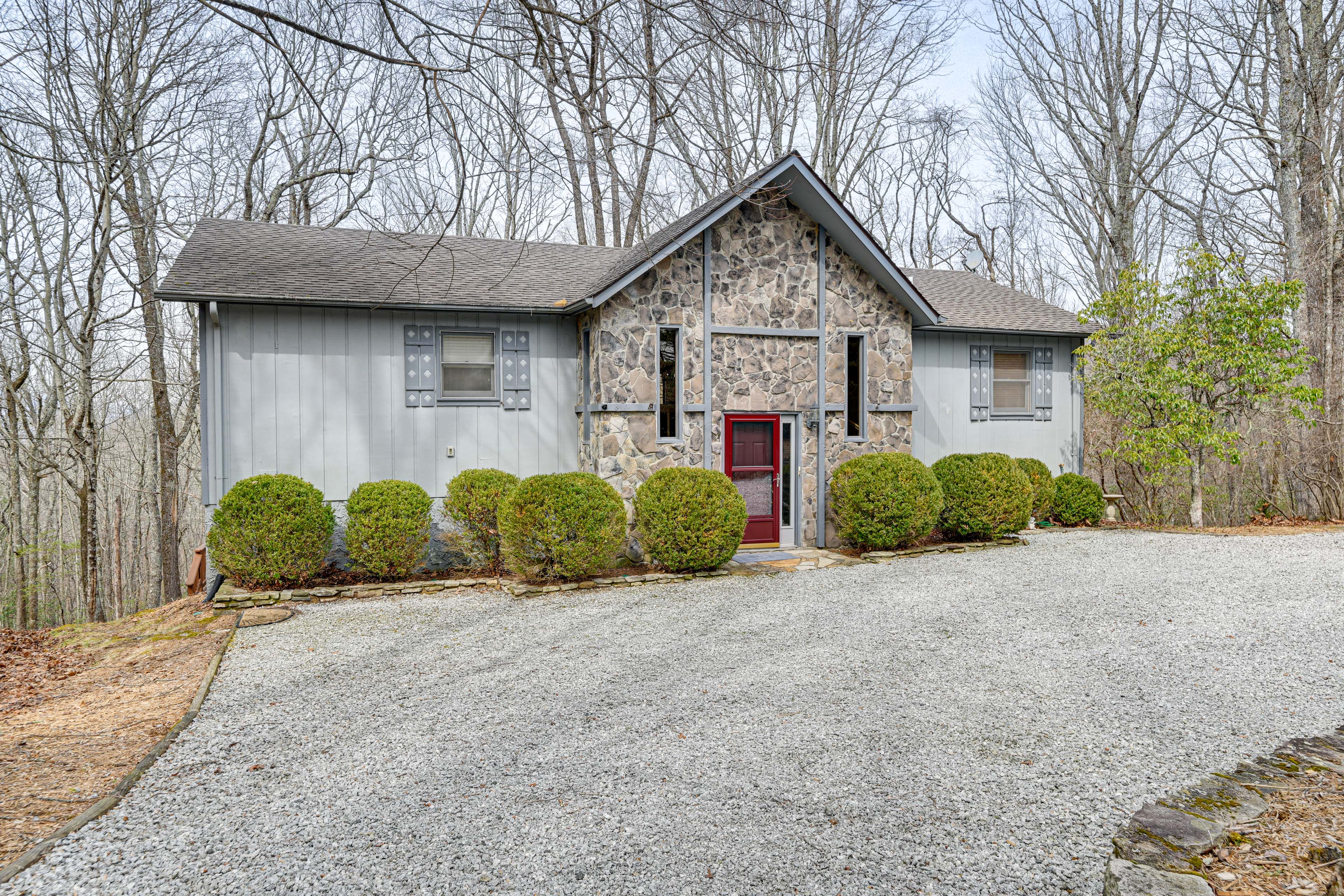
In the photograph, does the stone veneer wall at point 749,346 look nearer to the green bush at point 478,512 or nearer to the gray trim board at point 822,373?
the gray trim board at point 822,373

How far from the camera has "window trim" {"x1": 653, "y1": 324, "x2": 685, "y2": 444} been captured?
9750 millimetres

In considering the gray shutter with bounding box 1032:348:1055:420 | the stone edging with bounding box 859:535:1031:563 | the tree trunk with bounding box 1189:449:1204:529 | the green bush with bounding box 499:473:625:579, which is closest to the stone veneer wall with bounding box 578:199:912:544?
the stone edging with bounding box 859:535:1031:563

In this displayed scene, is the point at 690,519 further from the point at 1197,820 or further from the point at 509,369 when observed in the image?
the point at 1197,820

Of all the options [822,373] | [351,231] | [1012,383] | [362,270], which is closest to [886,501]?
[822,373]

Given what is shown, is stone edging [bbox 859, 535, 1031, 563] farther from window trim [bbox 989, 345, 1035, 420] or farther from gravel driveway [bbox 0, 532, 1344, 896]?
window trim [bbox 989, 345, 1035, 420]

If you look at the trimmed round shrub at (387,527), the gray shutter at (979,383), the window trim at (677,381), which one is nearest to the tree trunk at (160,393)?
the trimmed round shrub at (387,527)

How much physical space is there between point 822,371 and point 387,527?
6.21m

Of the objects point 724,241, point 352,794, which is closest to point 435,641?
point 352,794

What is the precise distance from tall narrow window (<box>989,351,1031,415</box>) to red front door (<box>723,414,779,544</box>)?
4725mm

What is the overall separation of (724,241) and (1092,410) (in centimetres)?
770

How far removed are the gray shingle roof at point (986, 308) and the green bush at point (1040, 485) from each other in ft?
7.45

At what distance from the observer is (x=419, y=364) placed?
967cm

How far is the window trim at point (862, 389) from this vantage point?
34.9 feet

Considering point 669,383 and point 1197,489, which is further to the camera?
point 1197,489
